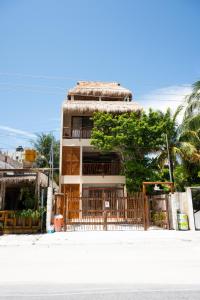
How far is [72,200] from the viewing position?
14.1 metres

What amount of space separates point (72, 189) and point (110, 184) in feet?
9.40

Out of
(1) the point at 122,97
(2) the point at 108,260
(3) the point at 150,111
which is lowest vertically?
(2) the point at 108,260

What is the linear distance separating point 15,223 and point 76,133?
1002cm

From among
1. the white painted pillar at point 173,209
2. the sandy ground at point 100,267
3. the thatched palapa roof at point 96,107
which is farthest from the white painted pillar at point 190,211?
the thatched palapa roof at point 96,107

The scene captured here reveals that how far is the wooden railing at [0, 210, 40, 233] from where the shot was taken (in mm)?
12633

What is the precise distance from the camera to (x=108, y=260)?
21.9 ft

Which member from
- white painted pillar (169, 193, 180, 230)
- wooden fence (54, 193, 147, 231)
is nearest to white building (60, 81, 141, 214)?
wooden fence (54, 193, 147, 231)

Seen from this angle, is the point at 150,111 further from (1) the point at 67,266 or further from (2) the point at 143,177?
(1) the point at 67,266

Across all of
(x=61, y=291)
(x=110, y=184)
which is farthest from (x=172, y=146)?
(x=61, y=291)

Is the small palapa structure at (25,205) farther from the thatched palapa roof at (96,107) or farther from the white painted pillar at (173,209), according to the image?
the white painted pillar at (173,209)

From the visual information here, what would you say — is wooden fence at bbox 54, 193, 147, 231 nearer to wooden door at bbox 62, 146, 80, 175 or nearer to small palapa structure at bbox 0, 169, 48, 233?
small palapa structure at bbox 0, 169, 48, 233

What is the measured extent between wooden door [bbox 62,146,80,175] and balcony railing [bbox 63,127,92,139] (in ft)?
3.72

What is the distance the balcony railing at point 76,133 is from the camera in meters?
20.5

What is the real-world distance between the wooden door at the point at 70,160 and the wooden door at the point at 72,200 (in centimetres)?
105
